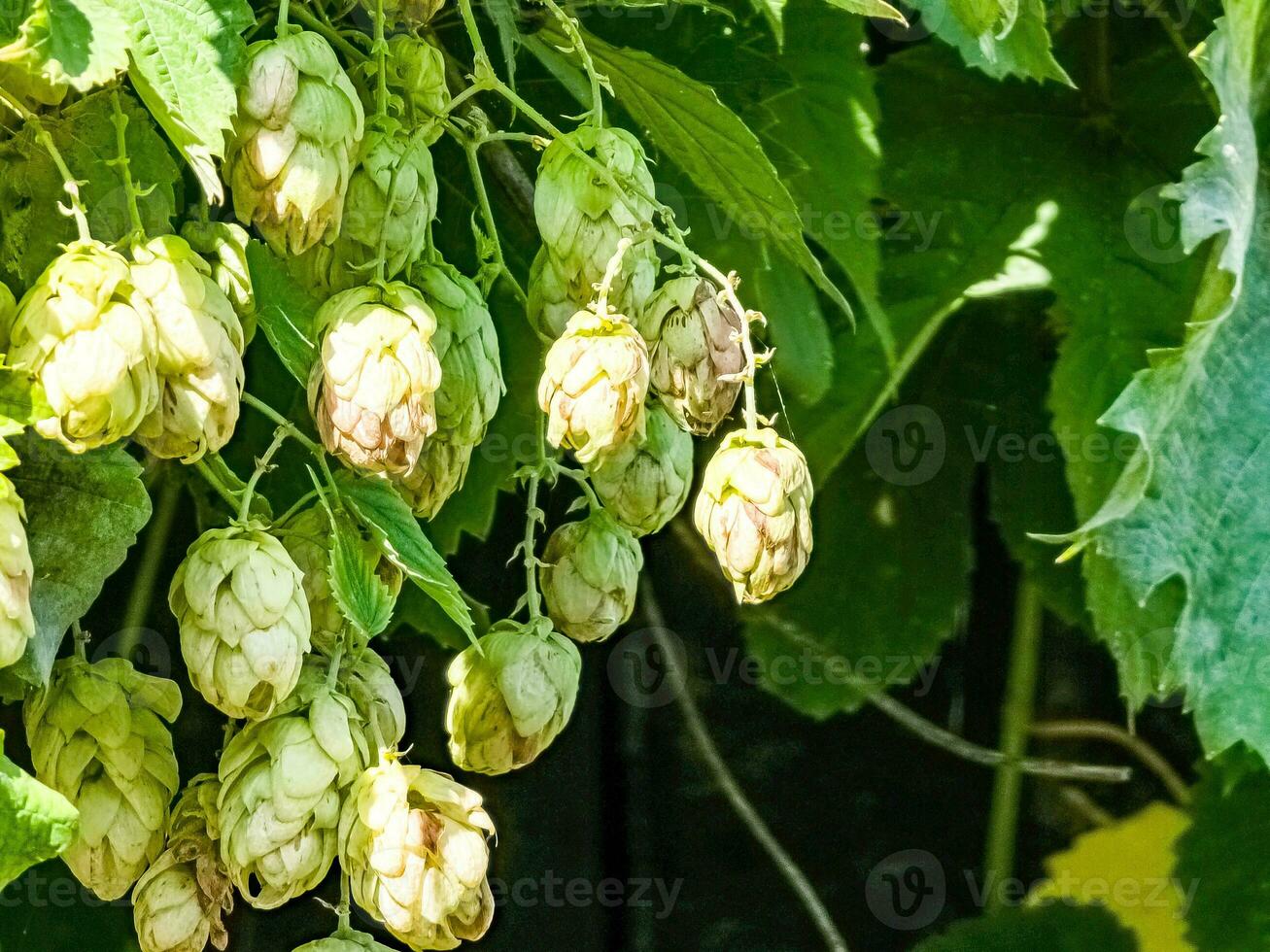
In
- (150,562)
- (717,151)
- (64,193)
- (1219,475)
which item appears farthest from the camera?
(150,562)

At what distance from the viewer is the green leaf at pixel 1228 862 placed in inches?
37.1

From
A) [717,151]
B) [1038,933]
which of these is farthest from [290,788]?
[1038,933]

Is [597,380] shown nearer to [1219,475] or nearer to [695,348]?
[695,348]

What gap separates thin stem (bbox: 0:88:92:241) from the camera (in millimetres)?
419

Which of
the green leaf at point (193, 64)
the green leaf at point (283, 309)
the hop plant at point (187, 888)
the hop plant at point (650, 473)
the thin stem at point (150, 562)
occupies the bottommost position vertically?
the thin stem at point (150, 562)

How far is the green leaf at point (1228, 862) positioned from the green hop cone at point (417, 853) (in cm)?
61

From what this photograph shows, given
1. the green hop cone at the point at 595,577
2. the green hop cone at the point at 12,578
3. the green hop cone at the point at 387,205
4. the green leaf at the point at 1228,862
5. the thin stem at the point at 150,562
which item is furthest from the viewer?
the green leaf at the point at 1228,862

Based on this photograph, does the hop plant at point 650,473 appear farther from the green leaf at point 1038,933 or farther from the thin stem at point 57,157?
the green leaf at point 1038,933

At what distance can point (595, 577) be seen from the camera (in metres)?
0.59

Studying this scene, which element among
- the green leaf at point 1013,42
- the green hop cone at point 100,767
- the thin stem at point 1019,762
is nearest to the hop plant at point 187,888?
the green hop cone at point 100,767

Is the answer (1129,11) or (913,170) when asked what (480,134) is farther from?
(1129,11)

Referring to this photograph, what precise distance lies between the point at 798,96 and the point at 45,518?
17.8 inches

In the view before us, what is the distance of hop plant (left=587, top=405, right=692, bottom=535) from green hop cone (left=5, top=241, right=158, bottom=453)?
7.6 inches

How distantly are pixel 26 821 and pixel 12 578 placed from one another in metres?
0.07
